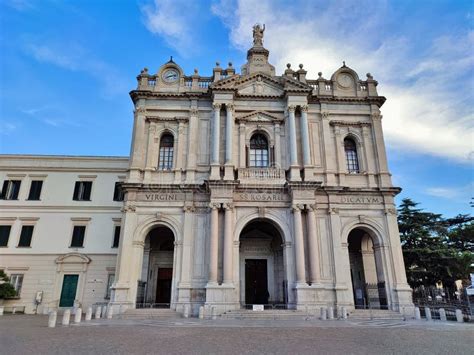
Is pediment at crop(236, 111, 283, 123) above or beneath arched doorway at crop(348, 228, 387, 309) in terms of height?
above

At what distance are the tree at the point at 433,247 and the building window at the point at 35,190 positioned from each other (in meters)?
30.3

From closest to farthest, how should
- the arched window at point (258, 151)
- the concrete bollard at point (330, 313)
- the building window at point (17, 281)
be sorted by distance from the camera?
1. the concrete bollard at point (330, 313)
2. the arched window at point (258, 151)
3. the building window at point (17, 281)

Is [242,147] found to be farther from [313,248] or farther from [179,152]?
[313,248]

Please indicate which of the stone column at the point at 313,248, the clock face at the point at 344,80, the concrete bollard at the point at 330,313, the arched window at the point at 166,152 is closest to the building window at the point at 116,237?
the arched window at the point at 166,152

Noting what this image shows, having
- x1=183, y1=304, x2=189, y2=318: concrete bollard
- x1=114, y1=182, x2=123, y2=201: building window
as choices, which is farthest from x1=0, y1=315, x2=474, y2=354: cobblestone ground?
x1=114, y1=182, x2=123, y2=201: building window

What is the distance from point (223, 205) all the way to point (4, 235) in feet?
61.7

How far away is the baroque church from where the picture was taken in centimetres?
2008

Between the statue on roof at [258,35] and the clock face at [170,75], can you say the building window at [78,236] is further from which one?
the statue on roof at [258,35]

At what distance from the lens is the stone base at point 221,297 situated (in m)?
18.2

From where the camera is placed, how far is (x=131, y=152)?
22609mm

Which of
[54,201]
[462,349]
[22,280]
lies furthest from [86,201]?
[462,349]

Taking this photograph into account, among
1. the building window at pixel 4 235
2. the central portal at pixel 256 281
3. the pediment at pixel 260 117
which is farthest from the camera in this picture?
the building window at pixel 4 235

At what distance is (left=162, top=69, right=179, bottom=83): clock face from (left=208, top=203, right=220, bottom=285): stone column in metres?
11.0

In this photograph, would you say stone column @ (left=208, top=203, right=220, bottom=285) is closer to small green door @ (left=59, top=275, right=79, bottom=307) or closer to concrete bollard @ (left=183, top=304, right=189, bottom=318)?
concrete bollard @ (left=183, top=304, right=189, bottom=318)
